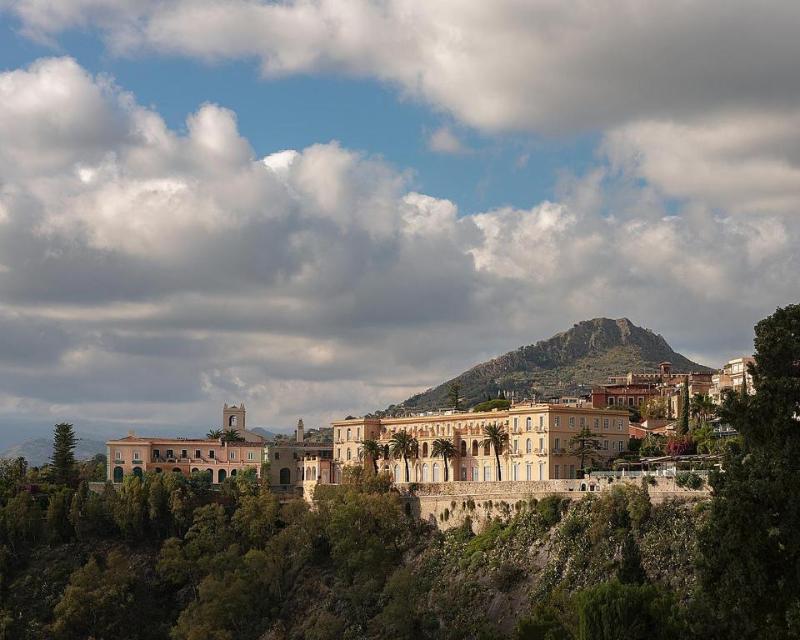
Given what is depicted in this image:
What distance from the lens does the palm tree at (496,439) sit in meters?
93.4

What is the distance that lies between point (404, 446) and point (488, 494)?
723 inches

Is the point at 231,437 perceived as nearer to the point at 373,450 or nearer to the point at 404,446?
the point at 373,450

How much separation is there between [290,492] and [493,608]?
42284 mm

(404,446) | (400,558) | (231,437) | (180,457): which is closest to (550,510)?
(400,558)

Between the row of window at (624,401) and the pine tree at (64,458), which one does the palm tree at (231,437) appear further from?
the row of window at (624,401)

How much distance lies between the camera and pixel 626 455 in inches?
3647

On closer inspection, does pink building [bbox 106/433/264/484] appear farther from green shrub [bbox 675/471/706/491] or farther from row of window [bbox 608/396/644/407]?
green shrub [bbox 675/471/706/491]

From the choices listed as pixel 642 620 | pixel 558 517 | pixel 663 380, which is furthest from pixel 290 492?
pixel 642 620

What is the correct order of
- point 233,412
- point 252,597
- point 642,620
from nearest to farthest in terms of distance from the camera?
point 642,620, point 252,597, point 233,412

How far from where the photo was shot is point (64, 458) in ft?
378

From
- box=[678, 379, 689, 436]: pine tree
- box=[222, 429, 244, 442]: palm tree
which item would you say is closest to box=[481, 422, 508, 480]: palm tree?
box=[678, 379, 689, 436]: pine tree

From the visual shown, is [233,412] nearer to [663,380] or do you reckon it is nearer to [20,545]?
[20,545]

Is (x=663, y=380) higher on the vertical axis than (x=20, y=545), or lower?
higher

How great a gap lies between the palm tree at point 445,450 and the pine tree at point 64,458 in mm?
37514
